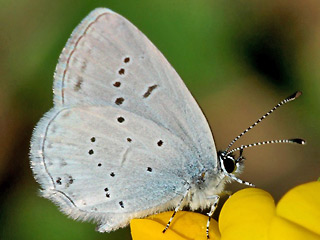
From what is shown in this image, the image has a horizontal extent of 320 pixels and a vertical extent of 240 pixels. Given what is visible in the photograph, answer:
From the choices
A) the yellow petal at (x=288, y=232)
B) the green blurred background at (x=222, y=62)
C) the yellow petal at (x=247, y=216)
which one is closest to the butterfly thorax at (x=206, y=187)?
the yellow petal at (x=247, y=216)

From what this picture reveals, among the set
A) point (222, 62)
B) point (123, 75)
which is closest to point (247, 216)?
point (123, 75)

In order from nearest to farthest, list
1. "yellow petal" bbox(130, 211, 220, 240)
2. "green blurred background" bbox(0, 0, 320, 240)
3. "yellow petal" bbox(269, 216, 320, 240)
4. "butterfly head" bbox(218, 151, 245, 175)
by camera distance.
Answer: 1. "yellow petal" bbox(269, 216, 320, 240)
2. "yellow petal" bbox(130, 211, 220, 240)
3. "butterfly head" bbox(218, 151, 245, 175)
4. "green blurred background" bbox(0, 0, 320, 240)

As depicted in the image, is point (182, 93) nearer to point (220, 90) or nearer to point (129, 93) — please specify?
point (129, 93)

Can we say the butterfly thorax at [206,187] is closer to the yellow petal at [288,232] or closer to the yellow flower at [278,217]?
the yellow flower at [278,217]

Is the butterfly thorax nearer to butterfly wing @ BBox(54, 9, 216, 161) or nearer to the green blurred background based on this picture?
butterfly wing @ BBox(54, 9, 216, 161)

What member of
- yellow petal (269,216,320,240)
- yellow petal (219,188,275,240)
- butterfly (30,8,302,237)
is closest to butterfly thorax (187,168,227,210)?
butterfly (30,8,302,237)

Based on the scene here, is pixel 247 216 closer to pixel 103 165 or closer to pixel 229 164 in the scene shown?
pixel 229 164
